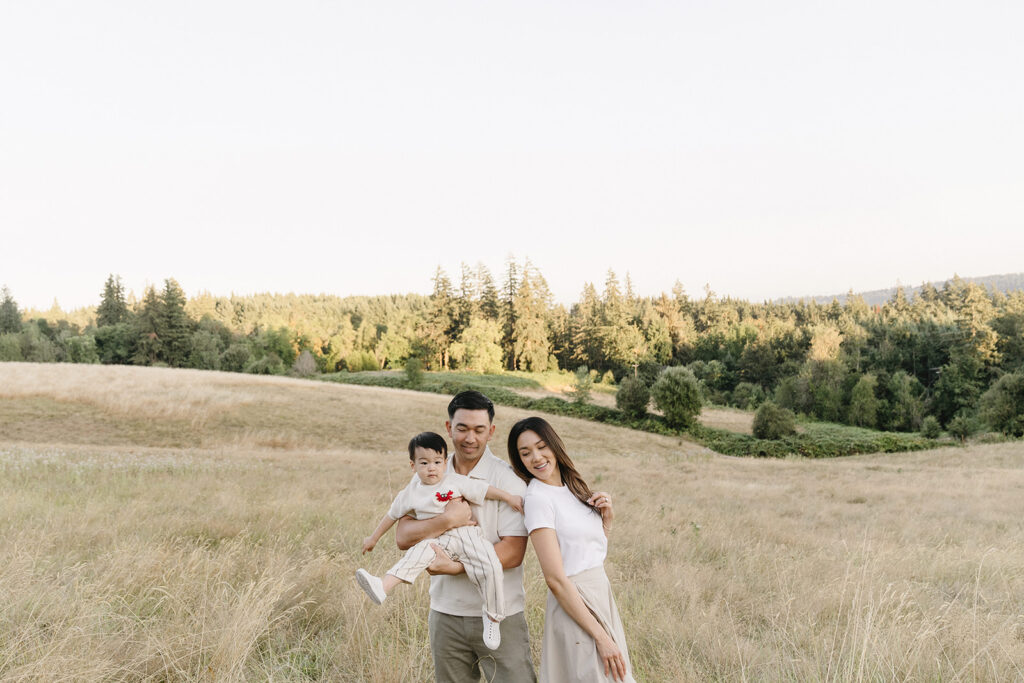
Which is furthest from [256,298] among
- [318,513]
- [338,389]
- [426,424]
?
[318,513]

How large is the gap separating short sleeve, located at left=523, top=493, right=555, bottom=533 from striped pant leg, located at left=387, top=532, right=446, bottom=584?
0.43 meters

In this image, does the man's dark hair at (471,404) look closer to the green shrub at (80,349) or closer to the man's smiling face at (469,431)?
the man's smiling face at (469,431)

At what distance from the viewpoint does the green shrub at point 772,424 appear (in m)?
41.5

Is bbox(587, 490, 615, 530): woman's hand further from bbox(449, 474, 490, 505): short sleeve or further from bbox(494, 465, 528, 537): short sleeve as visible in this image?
bbox(449, 474, 490, 505): short sleeve

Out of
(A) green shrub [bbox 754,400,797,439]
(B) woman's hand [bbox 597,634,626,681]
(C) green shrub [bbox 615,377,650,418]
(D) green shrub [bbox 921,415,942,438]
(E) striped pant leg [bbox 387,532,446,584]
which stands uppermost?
(E) striped pant leg [bbox 387,532,446,584]

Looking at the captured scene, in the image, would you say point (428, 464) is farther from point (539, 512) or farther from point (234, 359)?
point (234, 359)

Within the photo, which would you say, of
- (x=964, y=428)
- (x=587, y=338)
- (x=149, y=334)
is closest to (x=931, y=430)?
(x=964, y=428)

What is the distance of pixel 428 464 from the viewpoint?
277cm

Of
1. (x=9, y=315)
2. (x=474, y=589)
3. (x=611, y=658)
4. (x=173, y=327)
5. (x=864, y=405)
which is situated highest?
(x=9, y=315)

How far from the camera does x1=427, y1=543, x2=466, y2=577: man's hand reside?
2.54 metres

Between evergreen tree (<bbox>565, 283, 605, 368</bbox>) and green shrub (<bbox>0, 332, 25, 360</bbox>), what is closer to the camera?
green shrub (<bbox>0, 332, 25, 360</bbox>)

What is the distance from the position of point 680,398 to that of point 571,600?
41.7m

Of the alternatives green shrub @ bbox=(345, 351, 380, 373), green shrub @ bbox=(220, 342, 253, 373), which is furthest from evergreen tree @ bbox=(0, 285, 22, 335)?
green shrub @ bbox=(345, 351, 380, 373)

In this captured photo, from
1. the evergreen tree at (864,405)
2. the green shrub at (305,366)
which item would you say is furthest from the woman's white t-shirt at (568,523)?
the green shrub at (305,366)
